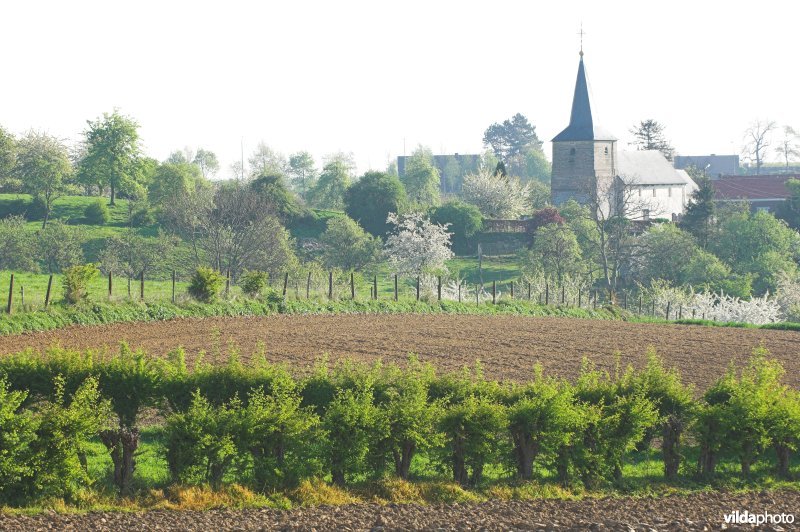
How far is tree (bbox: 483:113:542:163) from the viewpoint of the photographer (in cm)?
19288

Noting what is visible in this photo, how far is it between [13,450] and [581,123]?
80.1 meters

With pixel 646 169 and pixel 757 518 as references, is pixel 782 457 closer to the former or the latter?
pixel 757 518

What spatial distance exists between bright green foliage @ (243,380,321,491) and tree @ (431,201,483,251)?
212ft

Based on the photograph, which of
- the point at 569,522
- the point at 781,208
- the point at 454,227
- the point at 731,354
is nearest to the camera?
the point at 569,522

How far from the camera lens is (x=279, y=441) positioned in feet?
52.8

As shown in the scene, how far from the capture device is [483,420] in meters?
16.4

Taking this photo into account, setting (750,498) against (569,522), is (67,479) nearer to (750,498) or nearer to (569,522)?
(569,522)

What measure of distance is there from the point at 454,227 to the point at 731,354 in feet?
167

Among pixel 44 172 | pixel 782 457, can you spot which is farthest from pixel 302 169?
pixel 782 457

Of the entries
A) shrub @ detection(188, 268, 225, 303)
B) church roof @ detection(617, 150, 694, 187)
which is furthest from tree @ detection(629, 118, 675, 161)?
shrub @ detection(188, 268, 225, 303)

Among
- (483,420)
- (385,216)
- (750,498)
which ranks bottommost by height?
(750,498)

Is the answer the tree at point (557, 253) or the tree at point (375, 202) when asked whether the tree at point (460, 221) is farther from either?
the tree at point (557, 253)

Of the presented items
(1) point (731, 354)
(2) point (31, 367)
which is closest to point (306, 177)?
(1) point (731, 354)

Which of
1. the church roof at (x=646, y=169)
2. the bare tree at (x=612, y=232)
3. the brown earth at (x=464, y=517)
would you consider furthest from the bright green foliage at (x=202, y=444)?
the church roof at (x=646, y=169)
